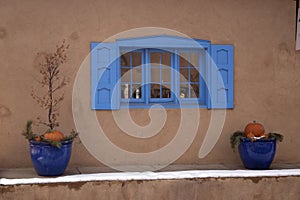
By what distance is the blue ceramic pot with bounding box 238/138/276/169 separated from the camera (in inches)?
234

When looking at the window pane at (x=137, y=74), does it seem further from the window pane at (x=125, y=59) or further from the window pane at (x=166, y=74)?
the window pane at (x=166, y=74)

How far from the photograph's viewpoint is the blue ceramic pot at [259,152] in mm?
5945

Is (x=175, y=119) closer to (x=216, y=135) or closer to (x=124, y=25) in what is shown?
(x=216, y=135)

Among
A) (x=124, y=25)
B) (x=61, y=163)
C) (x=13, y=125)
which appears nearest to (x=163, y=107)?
(x=124, y=25)

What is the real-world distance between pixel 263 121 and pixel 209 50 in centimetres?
139

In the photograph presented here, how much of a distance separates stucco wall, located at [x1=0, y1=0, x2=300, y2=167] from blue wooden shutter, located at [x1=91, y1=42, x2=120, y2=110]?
0.15 metres

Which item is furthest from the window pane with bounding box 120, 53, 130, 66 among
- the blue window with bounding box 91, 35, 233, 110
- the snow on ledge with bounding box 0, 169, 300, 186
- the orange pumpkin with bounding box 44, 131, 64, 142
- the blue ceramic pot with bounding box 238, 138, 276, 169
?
the blue ceramic pot with bounding box 238, 138, 276, 169

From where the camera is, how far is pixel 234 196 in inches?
215

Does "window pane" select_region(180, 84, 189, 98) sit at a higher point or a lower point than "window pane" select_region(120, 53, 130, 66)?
lower

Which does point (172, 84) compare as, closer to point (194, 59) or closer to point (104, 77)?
point (194, 59)

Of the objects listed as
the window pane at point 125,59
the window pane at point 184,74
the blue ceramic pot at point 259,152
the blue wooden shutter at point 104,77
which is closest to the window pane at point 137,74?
the window pane at point 125,59

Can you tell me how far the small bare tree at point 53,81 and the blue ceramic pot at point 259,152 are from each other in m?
2.71

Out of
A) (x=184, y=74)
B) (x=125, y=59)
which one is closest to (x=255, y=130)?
(x=184, y=74)

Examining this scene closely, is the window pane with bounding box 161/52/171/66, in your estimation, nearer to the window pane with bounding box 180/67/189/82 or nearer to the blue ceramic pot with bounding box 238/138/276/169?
the window pane with bounding box 180/67/189/82
